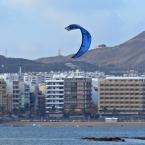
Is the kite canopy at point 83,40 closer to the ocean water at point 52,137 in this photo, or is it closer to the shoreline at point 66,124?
the ocean water at point 52,137

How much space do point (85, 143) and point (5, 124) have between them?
332 ft

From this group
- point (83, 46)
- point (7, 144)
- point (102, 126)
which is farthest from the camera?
point (102, 126)

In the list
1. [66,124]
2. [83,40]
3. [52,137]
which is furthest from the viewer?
[66,124]

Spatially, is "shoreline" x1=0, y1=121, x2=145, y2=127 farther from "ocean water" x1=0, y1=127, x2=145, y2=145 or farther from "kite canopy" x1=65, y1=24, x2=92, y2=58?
"kite canopy" x1=65, y1=24, x2=92, y2=58

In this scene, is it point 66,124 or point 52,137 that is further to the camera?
point 66,124

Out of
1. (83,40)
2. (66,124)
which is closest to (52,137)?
(83,40)

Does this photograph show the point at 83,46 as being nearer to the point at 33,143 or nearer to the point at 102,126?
the point at 33,143

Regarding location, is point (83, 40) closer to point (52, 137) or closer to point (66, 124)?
point (52, 137)

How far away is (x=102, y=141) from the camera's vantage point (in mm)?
98188

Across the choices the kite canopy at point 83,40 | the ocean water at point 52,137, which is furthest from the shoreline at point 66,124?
the kite canopy at point 83,40

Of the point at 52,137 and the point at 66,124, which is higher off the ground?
the point at 66,124

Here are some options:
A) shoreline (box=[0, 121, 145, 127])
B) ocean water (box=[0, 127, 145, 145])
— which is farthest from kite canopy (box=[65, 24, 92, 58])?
shoreline (box=[0, 121, 145, 127])

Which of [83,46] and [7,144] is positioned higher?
[83,46]

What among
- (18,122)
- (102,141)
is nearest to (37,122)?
(18,122)
